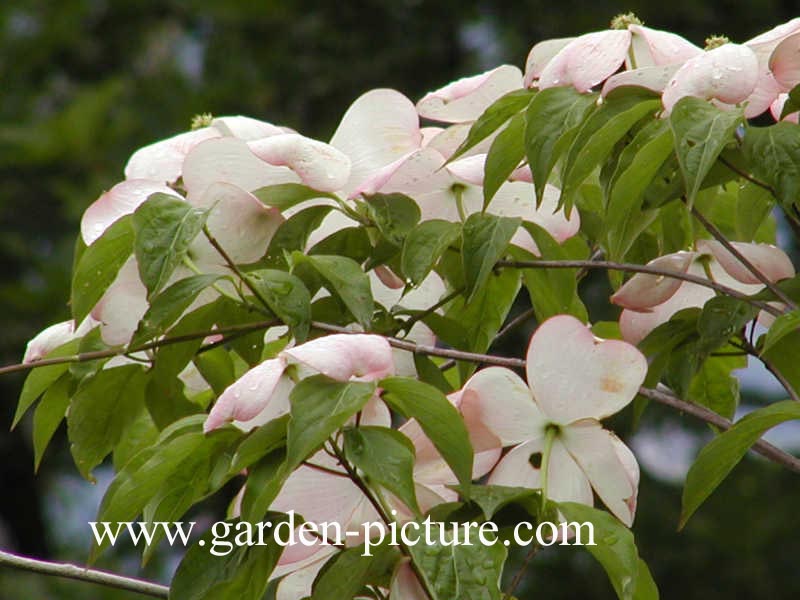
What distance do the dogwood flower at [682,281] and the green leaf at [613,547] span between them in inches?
5.2

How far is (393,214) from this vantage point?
0.59 metres

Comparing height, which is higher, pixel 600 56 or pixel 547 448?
pixel 600 56

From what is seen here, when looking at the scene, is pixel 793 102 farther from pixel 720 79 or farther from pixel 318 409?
pixel 318 409

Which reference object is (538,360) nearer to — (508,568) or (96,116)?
(508,568)

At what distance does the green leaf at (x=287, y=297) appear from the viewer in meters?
0.54

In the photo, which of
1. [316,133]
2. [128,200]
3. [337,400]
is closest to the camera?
[337,400]

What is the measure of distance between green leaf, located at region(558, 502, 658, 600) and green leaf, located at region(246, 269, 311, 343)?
0.12 m

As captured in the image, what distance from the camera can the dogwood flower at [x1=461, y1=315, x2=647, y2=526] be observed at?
538 millimetres

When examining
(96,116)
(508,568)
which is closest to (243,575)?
(508,568)

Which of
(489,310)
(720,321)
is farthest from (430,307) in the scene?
(720,321)

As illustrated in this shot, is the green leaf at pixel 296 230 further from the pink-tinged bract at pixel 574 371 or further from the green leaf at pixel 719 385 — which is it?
the green leaf at pixel 719 385

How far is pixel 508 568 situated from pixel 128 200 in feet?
7.85

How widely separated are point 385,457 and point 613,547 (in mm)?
85

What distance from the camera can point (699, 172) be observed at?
48 centimetres
